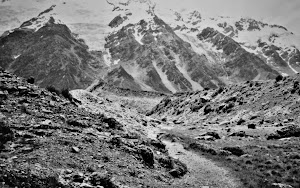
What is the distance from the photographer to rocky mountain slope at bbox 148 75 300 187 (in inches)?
1130

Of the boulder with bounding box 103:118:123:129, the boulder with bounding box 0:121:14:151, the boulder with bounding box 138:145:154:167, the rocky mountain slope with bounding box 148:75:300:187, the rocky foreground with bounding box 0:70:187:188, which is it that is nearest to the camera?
the rocky foreground with bounding box 0:70:187:188

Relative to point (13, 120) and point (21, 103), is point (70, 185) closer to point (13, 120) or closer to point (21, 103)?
point (13, 120)

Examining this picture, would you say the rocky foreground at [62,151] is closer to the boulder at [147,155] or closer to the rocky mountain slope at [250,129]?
the boulder at [147,155]

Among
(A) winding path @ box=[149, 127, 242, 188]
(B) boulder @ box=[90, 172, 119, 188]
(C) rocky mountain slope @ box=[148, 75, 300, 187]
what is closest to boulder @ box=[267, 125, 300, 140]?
(C) rocky mountain slope @ box=[148, 75, 300, 187]

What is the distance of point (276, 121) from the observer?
52.3 metres

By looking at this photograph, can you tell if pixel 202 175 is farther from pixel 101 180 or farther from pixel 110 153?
→ pixel 101 180

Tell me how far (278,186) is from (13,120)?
20407 mm

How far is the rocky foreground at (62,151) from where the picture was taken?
19469mm

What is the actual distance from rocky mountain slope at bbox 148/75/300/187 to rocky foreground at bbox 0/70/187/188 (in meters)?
6.95

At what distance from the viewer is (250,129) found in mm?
48625

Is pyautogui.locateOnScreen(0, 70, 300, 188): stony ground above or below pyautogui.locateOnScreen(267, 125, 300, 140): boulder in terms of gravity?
below

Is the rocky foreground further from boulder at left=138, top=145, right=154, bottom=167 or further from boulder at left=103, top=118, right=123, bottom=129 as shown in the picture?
boulder at left=103, top=118, right=123, bottom=129

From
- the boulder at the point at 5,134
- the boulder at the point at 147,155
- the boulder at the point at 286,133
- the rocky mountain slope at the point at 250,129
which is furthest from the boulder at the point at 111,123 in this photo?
the boulder at the point at 286,133

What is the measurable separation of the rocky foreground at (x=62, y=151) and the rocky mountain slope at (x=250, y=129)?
6945 mm
